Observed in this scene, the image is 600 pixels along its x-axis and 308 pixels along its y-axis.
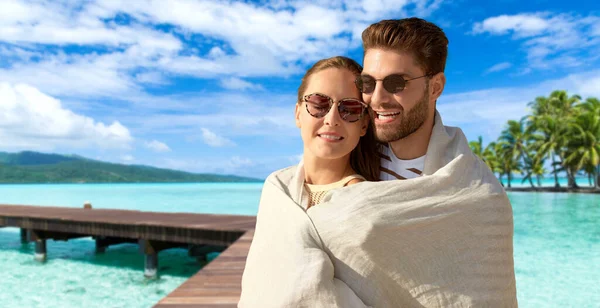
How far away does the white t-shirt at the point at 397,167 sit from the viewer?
4.54 feet

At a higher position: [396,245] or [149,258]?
[396,245]

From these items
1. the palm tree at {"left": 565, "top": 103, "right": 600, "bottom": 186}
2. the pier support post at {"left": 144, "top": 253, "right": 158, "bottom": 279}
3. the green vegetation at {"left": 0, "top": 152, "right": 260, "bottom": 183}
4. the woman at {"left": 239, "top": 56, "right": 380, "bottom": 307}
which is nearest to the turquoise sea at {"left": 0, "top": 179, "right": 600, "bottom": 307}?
the pier support post at {"left": 144, "top": 253, "right": 158, "bottom": 279}

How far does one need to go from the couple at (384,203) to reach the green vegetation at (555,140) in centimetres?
3115

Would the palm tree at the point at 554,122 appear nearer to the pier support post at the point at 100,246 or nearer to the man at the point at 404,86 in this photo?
the pier support post at the point at 100,246

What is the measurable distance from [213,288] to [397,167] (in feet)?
13.0

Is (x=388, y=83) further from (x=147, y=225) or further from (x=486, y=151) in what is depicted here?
(x=486, y=151)

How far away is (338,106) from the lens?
4.46 feet

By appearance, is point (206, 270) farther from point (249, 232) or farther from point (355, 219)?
point (355, 219)

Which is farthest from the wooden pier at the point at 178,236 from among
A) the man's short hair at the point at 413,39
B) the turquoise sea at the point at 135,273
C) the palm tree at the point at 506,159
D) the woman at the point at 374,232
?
the palm tree at the point at 506,159

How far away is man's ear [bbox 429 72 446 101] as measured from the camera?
1416mm

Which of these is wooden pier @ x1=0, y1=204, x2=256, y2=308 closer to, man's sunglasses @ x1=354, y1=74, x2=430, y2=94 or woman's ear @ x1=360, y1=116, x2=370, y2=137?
woman's ear @ x1=360, y1=116, x2=370, y2=137

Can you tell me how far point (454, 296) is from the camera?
1.27 meters

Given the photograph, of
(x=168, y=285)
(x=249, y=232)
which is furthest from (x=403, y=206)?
(x=168, y=285)

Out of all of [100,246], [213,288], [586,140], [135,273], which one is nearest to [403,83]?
[213,288]
